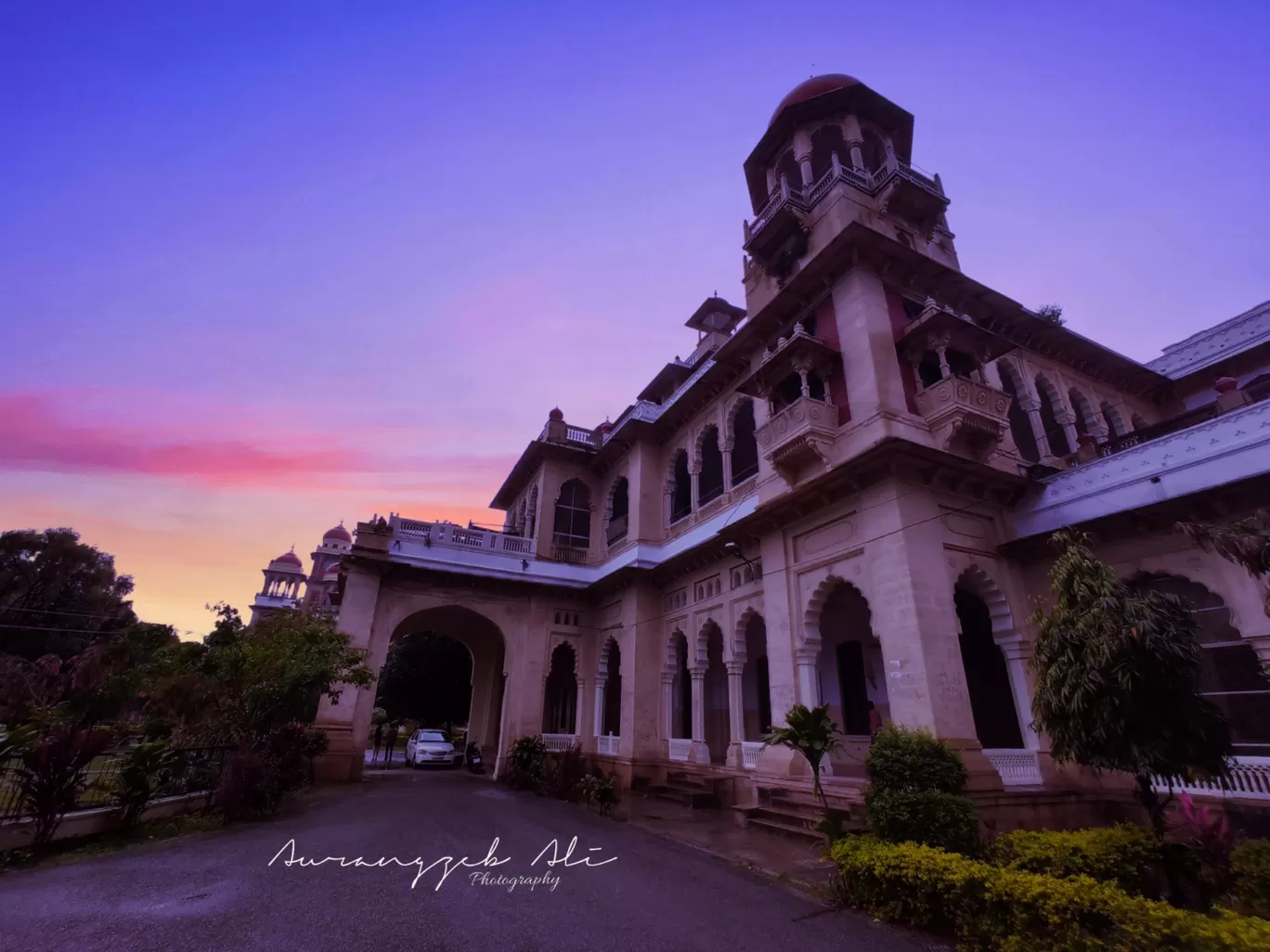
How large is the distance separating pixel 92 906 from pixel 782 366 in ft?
41.3

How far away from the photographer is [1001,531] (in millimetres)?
11422

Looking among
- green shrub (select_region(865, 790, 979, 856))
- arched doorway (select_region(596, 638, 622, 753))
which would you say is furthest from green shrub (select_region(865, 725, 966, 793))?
arched doorway (select_region(596, 638, 622, 753))

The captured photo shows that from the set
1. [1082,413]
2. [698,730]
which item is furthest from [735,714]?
[1082,413]

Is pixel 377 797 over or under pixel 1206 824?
under

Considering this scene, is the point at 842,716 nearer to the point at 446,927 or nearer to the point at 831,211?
the point at 446,927

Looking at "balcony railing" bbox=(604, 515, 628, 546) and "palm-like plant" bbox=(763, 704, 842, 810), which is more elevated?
"balcony railing" bbox=(604, 515, 628, 546)

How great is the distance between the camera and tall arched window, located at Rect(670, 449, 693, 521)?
1825 cm

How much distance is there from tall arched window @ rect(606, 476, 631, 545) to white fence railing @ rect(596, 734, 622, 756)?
655cm

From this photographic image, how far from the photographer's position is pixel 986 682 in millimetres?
12148

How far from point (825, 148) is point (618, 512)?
43.6ft

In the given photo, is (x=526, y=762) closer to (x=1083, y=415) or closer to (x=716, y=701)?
(x=716, y=701)

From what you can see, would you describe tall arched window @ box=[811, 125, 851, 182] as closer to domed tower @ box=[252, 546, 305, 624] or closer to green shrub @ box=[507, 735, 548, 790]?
green shrub @ box=[507, 735, 548, 790]

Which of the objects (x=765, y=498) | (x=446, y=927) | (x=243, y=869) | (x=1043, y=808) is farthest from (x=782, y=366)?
(x=243, y=869)

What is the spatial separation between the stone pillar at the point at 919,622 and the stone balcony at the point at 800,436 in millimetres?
1438
